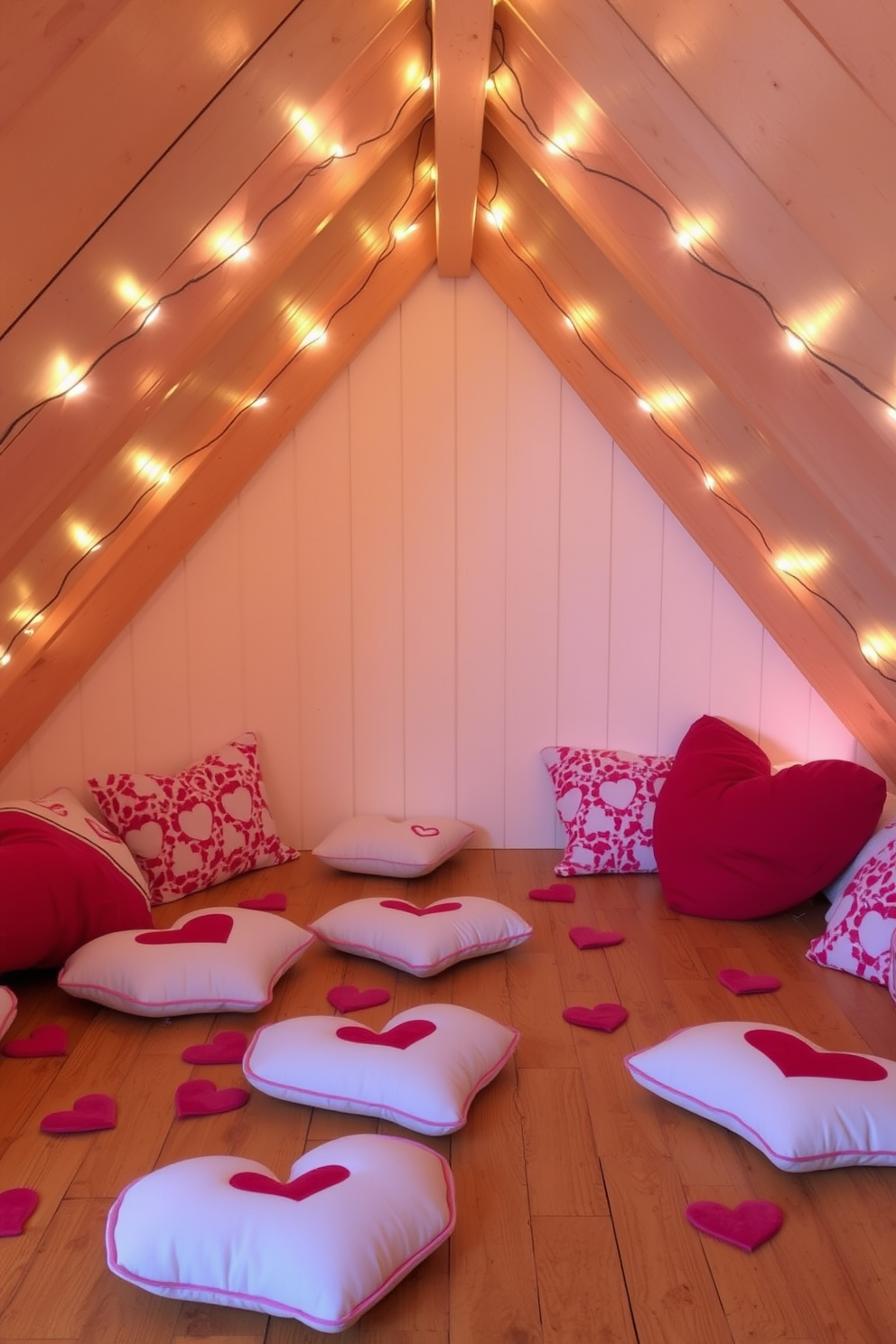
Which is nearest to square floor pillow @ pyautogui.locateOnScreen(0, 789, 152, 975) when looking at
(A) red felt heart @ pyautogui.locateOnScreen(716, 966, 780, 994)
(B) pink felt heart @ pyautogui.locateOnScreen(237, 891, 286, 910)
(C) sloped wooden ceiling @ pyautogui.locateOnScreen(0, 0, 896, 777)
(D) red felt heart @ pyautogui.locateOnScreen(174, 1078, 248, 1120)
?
(B) pink felt heart @ pyautogui.locateOnScreen(237, 891, 286, 910)

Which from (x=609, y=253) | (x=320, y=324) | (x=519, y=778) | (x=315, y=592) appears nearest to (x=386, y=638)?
(x=315, y=592)

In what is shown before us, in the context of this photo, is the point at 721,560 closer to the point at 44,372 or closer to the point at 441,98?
the point at 441,98

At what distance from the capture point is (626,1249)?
1774 millimetres

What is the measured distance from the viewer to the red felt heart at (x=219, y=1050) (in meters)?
2.35

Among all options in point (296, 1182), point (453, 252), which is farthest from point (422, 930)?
point (453, 252)

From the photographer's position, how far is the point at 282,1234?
160 centimetres

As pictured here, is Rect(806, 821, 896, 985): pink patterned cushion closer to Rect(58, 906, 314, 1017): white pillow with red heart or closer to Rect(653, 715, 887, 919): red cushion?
Rect(653, 715, 887, 919): red cushion

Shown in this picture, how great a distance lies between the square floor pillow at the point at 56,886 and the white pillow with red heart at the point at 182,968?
9 centimetres

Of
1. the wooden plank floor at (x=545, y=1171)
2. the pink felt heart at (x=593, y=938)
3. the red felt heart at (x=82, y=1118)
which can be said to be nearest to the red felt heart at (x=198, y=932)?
the wooden plank floor at (x=545, y=1171)

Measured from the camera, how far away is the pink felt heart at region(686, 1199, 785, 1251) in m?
1.77

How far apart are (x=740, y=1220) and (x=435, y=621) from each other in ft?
7.07

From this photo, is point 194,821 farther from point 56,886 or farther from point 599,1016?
point 599,1016

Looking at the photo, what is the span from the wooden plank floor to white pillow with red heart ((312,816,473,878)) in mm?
515

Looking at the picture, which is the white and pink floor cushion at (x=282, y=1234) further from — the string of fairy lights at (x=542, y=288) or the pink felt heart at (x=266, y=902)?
the pink felt heart at (x=266, y=902)
